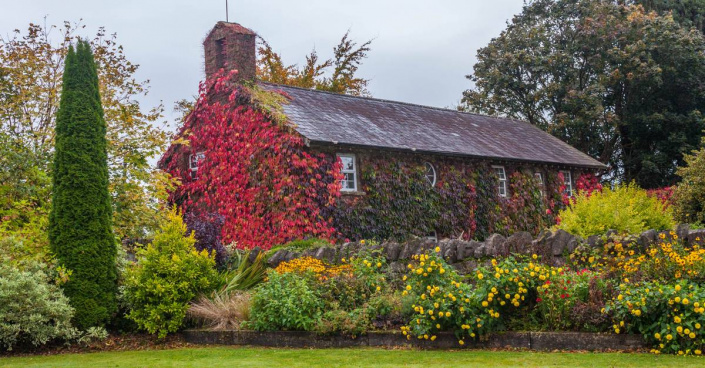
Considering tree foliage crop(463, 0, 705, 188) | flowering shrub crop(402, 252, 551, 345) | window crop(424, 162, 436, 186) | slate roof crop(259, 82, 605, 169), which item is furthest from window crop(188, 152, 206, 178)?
tree foliage crop(463, 0, 705, 188)

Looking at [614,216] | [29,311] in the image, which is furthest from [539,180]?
[29,311]

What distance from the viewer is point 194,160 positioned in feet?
77.3

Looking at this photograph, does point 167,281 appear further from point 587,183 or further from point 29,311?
point 587,183

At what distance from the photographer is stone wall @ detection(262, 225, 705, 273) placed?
40.1 feet

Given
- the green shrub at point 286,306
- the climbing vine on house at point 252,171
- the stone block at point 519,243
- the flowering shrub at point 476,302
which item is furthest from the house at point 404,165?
the flowering shrub at point 476,302

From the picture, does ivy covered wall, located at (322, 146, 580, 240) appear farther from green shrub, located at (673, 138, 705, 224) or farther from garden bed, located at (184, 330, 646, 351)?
garden bed, located at (184, 330, 646, 351)

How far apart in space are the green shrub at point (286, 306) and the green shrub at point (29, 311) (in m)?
2.97

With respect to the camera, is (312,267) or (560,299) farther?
(312,267)

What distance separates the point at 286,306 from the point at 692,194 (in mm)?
13425

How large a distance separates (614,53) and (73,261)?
28930mm

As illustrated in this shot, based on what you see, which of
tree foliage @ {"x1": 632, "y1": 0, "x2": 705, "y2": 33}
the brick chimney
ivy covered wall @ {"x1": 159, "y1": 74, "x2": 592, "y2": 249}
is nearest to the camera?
ivy covered wall @ {"x1": 159, "y1": 74, "x2": 592, "y2": 249}

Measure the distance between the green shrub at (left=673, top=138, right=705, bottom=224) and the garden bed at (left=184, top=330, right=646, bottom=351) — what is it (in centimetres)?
1178

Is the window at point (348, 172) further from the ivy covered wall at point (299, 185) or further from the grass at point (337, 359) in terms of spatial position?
the grass at point (337, 359)

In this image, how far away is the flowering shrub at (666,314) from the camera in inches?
339
